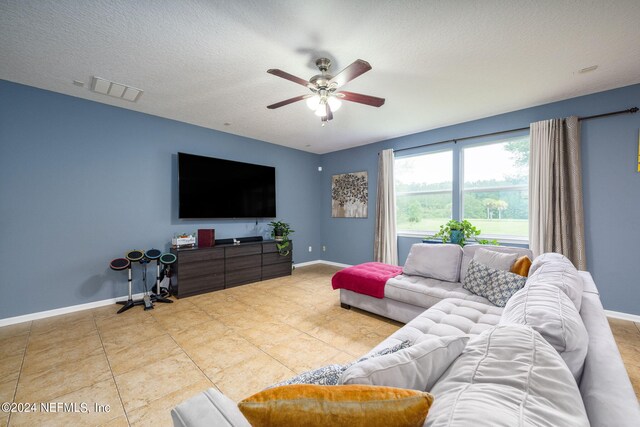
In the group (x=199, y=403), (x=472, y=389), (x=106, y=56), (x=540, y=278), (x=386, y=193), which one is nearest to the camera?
(x=472, y=389)

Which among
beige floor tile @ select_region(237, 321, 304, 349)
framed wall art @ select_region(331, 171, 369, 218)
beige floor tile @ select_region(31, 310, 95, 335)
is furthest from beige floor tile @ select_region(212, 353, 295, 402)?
framed wall art @ select_region(331, 171, 369, 218)

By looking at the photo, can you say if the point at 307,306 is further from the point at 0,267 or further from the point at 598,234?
the point at 598,234

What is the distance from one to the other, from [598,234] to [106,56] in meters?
5.68

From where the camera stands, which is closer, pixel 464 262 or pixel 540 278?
pixel 540 278

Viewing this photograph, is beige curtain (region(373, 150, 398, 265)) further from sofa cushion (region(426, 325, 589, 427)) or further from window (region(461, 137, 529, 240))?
sofa cushion (region(426, 325, 589, 427))

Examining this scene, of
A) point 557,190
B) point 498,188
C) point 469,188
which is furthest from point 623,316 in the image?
point 469,188

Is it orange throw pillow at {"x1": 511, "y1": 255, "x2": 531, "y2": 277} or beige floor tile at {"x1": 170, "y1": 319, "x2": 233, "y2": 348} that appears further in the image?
beige floor tile at {"x1": 170, "y1": 319, "x2": 233, "y2": 348}

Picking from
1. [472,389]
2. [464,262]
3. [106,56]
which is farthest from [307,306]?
[106,56]

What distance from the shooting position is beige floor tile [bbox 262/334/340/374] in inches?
82.3

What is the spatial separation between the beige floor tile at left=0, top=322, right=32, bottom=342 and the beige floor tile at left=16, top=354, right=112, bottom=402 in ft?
3.44

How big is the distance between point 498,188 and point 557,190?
737mm

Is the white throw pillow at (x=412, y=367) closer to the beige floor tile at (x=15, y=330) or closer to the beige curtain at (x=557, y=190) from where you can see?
the beige curtain at (x=557, y=190)

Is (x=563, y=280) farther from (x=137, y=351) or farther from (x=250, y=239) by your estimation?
(x=250, y=239)

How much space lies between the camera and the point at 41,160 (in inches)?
120
